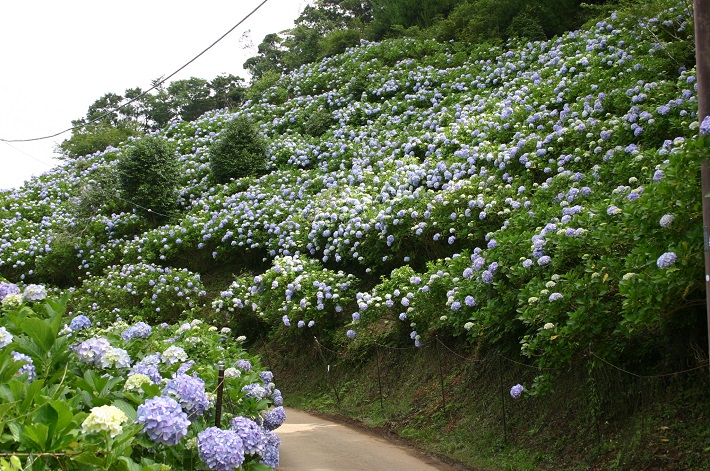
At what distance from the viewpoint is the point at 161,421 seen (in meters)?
2.73

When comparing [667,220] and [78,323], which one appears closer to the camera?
[78,323]

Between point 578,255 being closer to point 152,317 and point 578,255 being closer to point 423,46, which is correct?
point 152,317

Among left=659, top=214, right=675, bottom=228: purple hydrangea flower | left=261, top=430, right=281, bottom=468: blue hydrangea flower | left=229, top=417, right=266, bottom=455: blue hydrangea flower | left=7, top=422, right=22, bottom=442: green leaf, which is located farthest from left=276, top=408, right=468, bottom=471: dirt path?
left=7, top=422, right=22, bottom=442: green leaf

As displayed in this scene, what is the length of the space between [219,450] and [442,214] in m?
7.15

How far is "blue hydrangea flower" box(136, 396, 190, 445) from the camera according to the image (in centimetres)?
273

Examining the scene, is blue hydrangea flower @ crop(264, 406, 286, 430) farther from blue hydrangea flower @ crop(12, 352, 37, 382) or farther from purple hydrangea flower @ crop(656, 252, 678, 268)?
purple hydrangea flower @ crop(656, 252, 678, 268)

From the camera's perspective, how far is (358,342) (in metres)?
10.2

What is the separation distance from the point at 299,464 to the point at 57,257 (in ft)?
43.2

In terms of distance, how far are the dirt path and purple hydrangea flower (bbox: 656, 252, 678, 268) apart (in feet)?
10.0

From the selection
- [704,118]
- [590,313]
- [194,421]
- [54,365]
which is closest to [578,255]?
[590,313]

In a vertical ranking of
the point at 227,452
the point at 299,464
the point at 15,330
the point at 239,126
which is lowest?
the point at 299,464

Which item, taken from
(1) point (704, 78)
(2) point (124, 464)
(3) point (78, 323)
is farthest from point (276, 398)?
(1) point (704, 78)

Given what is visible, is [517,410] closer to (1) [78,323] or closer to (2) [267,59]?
(1) [78,323]

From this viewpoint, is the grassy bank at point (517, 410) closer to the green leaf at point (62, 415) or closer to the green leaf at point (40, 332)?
the green leaf at point (40, 332)
